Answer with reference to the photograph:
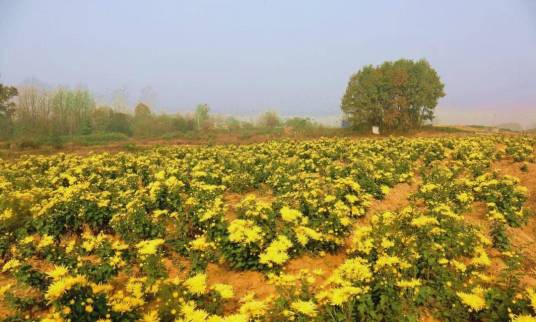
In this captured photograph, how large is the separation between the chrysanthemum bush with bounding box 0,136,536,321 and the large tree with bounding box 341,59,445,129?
27.3 meters

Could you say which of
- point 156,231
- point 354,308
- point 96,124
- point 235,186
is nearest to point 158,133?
point 96,124

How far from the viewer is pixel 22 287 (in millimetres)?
4770

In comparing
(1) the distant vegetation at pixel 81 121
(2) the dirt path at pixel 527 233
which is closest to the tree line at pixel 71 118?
(1) the distant vegetation at pixel 81 121

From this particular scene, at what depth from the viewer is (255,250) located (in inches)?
228

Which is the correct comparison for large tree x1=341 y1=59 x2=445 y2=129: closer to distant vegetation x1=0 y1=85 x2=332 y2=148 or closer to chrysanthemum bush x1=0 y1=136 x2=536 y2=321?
distant vegetation x1=0 y1=85 x2=332 y2=148

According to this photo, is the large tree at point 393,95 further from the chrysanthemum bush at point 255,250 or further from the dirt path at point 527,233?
the chrysanthemum bush at point 255,250

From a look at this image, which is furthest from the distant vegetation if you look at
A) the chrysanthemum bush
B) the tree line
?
the chrysanthemum bush

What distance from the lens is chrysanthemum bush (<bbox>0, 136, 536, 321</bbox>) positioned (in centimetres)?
394

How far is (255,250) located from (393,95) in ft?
118

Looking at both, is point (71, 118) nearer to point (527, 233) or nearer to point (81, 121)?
point (81, 121)

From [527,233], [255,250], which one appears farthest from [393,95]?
[255,250]

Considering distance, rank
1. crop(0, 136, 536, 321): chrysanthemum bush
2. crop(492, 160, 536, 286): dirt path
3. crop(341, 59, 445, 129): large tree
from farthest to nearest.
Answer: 1. crop(341, 59, 445, 129): large tree
2. crop(492, 160, 536, 286): dirt path
3. crop(0, 136, 536, 321): chrysanthemum bush

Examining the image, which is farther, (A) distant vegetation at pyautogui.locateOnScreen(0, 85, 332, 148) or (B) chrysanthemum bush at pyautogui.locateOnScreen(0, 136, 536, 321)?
(A) distant vegetation at pyautogui.locateOnScreen(0, 85, 332, 148)

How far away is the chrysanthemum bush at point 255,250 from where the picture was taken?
12.9 feet
